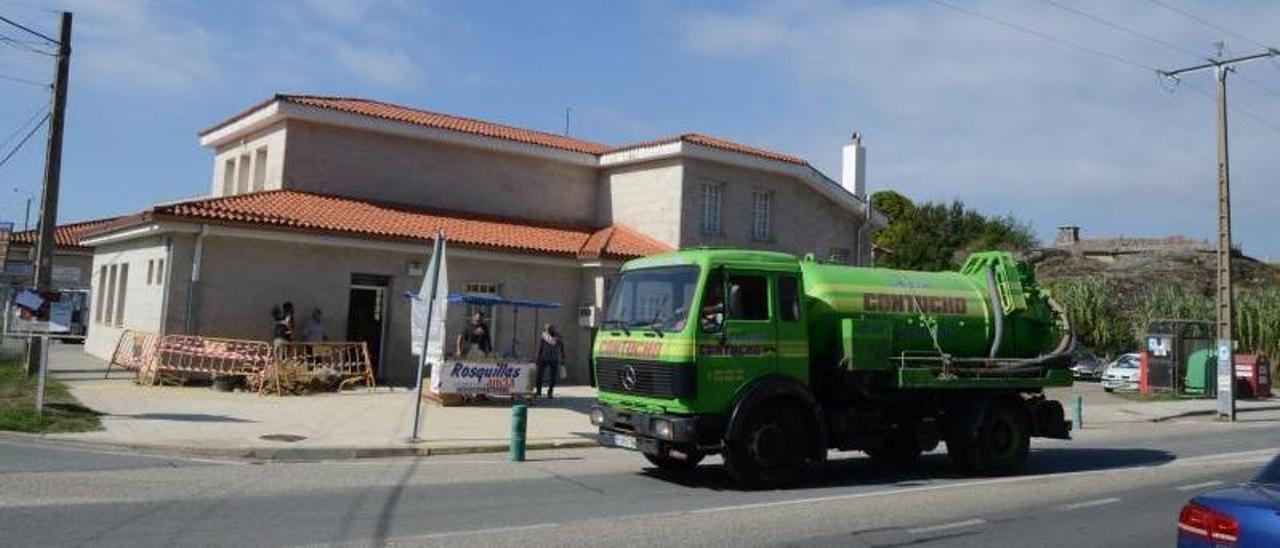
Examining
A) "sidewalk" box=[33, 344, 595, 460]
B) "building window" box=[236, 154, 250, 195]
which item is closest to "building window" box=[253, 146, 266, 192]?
"building window" box=[236, 154, 250, 195]

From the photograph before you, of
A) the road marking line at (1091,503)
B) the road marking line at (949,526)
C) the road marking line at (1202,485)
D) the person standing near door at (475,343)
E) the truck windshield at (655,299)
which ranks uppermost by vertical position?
the truck windshield at (655,299)

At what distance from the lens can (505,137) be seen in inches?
1119

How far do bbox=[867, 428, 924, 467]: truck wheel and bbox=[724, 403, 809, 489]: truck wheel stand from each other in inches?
60.5

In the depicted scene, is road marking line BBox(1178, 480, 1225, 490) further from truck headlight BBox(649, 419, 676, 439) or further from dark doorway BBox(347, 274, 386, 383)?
dark doorway BBox(347, 274, 386, 383)

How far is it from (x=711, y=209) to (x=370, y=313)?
1015cm

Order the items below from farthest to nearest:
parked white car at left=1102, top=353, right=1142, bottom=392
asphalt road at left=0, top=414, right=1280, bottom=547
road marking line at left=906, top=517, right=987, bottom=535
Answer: parked white car at left=1102, top=353, right=1142, bottom=392, road marking line at left=906, top=517, right=987, bottom=535, asphalt road at left=0, top=414, right=1280, bottom=547

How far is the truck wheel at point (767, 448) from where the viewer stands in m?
11.4

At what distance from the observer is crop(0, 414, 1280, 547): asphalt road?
8383 mm

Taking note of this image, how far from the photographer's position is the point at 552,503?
10.2 m

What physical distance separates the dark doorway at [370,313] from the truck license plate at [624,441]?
40.5ft

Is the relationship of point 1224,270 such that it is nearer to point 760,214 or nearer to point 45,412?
point 760,214

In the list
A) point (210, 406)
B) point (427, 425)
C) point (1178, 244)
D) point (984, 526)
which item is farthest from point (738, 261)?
point (1178, 244)

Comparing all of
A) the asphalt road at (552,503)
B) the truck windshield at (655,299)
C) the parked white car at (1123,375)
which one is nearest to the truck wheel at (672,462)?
the asphalt road at (552,503)

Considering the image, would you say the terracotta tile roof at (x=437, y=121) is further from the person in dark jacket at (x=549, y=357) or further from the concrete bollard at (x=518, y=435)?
the concrete bollard at (x=518, y=435)
